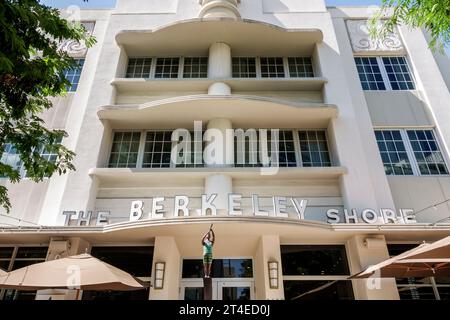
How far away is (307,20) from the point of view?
14.2 meters

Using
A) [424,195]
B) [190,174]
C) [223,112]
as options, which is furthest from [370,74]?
[190,174]

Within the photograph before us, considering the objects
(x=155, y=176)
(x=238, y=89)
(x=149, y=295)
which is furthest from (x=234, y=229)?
(x=238, y=89)

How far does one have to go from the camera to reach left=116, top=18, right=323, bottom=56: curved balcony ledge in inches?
509

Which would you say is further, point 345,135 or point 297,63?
point 297,63

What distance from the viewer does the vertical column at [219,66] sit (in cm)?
1223

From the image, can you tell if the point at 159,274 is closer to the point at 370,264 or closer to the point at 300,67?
the point at 370,264

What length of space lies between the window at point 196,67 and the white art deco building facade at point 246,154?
6 cm

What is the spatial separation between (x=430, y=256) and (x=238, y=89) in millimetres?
9023

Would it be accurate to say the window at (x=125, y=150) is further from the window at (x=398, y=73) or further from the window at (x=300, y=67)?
the window at (x=398, y=73)

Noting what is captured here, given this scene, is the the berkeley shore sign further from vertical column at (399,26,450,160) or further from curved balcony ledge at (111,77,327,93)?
curved balcony ledge at (111,77,327,93)

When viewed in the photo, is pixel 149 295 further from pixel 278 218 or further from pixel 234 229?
pixel 278 218

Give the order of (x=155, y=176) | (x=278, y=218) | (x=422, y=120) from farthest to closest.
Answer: (x=422, y=120)
(x=155, y=176)
(x=278, y=218)

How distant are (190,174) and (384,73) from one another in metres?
9.82
